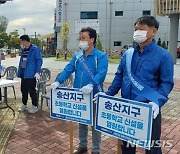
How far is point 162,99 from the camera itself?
2367 mm

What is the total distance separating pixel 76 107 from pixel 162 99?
1.06m

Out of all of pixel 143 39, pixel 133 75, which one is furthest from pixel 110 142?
pixel 143 39

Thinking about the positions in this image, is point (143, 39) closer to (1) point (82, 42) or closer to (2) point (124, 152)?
(1) point (82, 42)

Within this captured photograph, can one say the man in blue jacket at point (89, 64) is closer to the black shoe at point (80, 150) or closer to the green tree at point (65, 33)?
the black shoe at point (80, 150)

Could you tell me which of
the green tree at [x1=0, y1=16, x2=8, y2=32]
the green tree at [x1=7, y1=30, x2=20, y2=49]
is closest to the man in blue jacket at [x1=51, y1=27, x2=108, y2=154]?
the green tree at [x1=7, y1=30, x2=20, y2=49]

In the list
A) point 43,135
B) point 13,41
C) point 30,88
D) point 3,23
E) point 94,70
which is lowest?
point 43,135

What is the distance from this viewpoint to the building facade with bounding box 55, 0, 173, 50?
127ft

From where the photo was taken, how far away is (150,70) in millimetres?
2410

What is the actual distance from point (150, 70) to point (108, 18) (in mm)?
37719

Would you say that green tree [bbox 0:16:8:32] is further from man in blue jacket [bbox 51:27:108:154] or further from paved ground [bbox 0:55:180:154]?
man in blue jacket [bbox 51:27:108:154]

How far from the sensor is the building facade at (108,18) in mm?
38684

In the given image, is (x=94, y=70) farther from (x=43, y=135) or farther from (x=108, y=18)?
(x=108, y=18)

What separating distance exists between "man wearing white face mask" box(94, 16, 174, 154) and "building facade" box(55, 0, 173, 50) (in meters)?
36.6

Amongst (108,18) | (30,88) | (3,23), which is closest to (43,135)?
(30,88)
